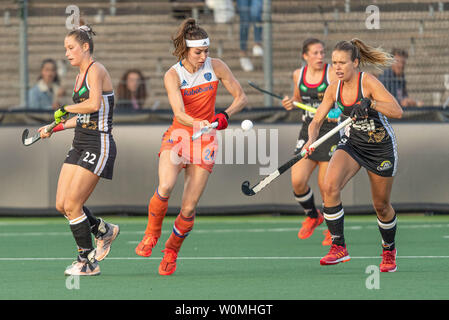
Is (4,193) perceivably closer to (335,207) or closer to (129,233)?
(129,233)

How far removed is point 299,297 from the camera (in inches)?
276

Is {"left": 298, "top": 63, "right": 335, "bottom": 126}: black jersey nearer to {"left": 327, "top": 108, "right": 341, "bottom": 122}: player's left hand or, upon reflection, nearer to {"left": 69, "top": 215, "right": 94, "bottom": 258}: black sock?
{"left": 327, "top": 108, "right": 341, "bottom": 122}: player's left hand

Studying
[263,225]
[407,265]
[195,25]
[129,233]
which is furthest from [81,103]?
[263,225]

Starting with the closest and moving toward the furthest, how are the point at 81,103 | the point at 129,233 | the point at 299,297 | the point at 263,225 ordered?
the point at 299,297
the point at 81,103
the point at 129,233
the point at 263,225

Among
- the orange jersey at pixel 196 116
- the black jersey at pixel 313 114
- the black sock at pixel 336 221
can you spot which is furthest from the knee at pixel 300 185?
the orange jersey at pixel 196 116

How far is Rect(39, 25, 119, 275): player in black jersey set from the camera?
8156 mm

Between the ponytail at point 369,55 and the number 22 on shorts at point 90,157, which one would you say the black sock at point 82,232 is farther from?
the ponytail at point 369,55

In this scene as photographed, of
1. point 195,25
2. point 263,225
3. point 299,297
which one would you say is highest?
point 195,25

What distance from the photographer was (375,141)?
8453 mm

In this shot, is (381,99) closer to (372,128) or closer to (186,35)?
(372,128)

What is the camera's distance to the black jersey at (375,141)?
843 centimetres

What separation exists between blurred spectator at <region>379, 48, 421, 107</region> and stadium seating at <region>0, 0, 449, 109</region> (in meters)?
0.09

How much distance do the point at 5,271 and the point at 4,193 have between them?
488 centimetres

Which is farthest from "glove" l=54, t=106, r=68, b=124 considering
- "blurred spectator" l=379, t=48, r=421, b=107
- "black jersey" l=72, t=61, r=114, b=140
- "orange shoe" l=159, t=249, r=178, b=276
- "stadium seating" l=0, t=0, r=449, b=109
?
"blurred spectator" l=379, t=48, r=421, b=107
